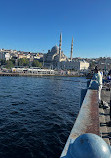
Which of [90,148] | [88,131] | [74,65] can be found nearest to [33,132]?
[88,131]

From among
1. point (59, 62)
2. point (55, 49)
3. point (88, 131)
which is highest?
point (55, 49)

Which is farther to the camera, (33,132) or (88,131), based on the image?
(33,132)

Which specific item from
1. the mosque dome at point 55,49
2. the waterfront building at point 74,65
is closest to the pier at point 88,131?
Result: the waterfront building at point 74,65

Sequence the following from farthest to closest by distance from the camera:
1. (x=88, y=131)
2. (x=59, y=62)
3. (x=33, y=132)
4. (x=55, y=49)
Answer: (x=55, y=49) < (x=59, y=62) < (x=33, y=132) < (x=88, y=131)

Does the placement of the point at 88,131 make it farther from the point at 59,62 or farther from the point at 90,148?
the point at 59,62

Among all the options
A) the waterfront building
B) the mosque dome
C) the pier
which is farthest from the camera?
the mosque dome

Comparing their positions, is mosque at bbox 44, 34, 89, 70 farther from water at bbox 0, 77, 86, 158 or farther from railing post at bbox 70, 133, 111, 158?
railing post at bbox 70, 133, 111, 158

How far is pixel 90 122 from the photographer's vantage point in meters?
3.59

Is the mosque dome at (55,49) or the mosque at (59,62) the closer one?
the mosque at (59,62)

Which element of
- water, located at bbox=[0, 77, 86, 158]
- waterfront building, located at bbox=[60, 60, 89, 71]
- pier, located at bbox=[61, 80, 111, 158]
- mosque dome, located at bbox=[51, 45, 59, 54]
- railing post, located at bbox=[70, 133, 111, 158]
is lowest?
water, located at bbox=[0, 77, 86, 158]

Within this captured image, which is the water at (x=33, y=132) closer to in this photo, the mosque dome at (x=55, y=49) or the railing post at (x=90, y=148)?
the railing post at (x=90, y=148)

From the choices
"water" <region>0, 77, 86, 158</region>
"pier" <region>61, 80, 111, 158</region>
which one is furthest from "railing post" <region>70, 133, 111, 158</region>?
"water" <region>0, 77, 86, 158</region>

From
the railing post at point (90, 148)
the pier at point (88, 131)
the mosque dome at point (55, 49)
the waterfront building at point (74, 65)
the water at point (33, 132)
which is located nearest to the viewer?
the railing post at point (90, 148)

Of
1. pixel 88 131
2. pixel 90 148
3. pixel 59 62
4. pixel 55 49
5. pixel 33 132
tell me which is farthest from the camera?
pixel 55 49
